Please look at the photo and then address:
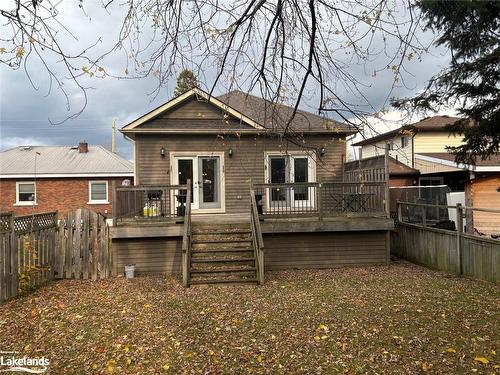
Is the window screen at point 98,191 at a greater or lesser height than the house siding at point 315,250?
greater

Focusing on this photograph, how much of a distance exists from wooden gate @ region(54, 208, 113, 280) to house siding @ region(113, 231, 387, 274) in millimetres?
881

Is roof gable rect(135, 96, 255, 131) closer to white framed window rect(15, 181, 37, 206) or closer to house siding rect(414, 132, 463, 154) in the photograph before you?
white framed window rect(15, 181, 37, 206)

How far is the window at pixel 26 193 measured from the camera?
2411 cm

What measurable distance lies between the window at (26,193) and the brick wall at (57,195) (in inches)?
8.8

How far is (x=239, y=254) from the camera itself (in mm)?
9289

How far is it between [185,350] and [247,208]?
910cm

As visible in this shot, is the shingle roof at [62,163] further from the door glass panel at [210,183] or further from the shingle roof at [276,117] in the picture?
the door glass panel at [210,183]

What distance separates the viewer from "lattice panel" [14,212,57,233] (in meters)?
6.91

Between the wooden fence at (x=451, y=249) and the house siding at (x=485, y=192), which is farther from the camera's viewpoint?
the house siding at (x=485, y=192)

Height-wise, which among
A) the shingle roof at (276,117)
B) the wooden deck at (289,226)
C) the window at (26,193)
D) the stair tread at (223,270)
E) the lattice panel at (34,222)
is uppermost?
the shingle roof at (276,117)

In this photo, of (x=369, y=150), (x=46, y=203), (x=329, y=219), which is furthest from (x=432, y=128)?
(x=46, y=203)

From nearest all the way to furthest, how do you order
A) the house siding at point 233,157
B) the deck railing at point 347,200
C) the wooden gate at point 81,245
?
1. the wooden gate at point 81,245
2. the deck railing at point 347,200
3. the house siding at point 233,157

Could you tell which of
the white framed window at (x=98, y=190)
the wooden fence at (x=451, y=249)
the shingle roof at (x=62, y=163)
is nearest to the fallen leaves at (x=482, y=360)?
the wooden fence at (x=451, y=249)

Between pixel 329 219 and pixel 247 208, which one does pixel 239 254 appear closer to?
pixel 329 219
